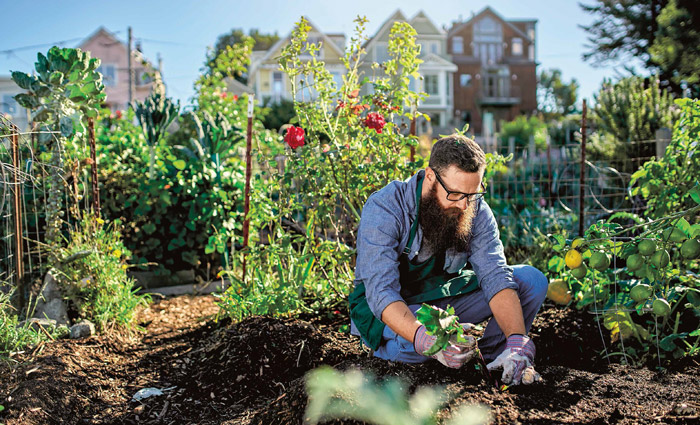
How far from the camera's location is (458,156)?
216 centimetres

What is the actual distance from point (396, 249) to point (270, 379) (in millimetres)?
875

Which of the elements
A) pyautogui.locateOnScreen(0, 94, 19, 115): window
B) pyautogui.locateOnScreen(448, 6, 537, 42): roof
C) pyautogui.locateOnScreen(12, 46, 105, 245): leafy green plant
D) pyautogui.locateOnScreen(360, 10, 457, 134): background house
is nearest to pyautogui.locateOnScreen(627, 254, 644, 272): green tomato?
pyautogui.locateOnScreen(12, 46, 105, 245): leafy green plant

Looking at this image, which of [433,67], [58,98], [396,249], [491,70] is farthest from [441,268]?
[491,70]

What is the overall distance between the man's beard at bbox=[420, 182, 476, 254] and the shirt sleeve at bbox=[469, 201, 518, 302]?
5cm

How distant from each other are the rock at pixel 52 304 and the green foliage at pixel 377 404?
240cm

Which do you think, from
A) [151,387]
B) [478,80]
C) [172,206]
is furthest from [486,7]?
[151,387]

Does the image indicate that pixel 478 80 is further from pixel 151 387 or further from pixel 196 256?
pixel 151 387

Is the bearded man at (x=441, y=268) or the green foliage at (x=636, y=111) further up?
the green foliage at (x=636, y=111)

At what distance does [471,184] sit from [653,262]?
0.78 meters

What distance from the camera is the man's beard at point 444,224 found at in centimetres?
232

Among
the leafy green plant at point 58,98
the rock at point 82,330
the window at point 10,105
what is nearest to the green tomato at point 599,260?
the rock at point 82,330

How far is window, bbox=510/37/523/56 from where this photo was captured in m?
35.8

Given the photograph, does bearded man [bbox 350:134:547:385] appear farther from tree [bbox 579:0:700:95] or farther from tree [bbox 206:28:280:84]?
tree [bbox 206:28:280:84]

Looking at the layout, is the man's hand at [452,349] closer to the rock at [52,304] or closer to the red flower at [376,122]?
the red flower at [376,122]
